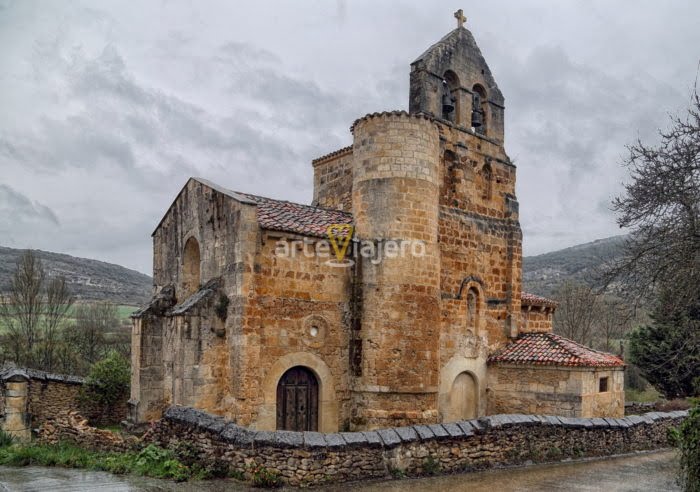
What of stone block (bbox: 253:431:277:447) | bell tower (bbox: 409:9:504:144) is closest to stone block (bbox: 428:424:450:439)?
stone block (bbox: 253:431:277:447)

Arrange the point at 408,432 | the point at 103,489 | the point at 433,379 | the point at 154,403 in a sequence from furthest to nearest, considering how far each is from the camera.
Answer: the point at 154,403
the point at 433,379
the point at 408,432
the point at 103,489

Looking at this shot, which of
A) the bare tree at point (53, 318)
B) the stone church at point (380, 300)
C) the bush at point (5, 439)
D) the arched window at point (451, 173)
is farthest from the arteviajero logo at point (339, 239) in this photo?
the bare tree at point (53, 318)

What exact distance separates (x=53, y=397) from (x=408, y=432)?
12525 millimetres

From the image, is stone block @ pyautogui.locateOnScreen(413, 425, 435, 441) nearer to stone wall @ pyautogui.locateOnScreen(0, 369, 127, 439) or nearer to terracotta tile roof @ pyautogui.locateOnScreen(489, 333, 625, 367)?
terracotta tile roof @ pyautogui.locateOnScreen(489, 333, 625, 367)

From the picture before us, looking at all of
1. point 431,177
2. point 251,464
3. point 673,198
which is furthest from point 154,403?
point 673,198

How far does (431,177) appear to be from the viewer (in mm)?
15336

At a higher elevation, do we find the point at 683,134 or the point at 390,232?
the point at 683,134

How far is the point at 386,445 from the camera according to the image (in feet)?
34.4

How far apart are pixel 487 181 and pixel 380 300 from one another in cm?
628

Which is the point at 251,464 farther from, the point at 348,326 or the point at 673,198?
the point at 673,198

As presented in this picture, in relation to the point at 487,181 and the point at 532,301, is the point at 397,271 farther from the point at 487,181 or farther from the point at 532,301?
the point at 532,301

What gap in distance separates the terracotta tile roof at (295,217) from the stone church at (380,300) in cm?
7

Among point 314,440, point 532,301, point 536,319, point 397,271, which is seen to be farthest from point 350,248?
point 536,319

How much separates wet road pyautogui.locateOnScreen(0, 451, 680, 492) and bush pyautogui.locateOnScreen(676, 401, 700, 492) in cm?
204
